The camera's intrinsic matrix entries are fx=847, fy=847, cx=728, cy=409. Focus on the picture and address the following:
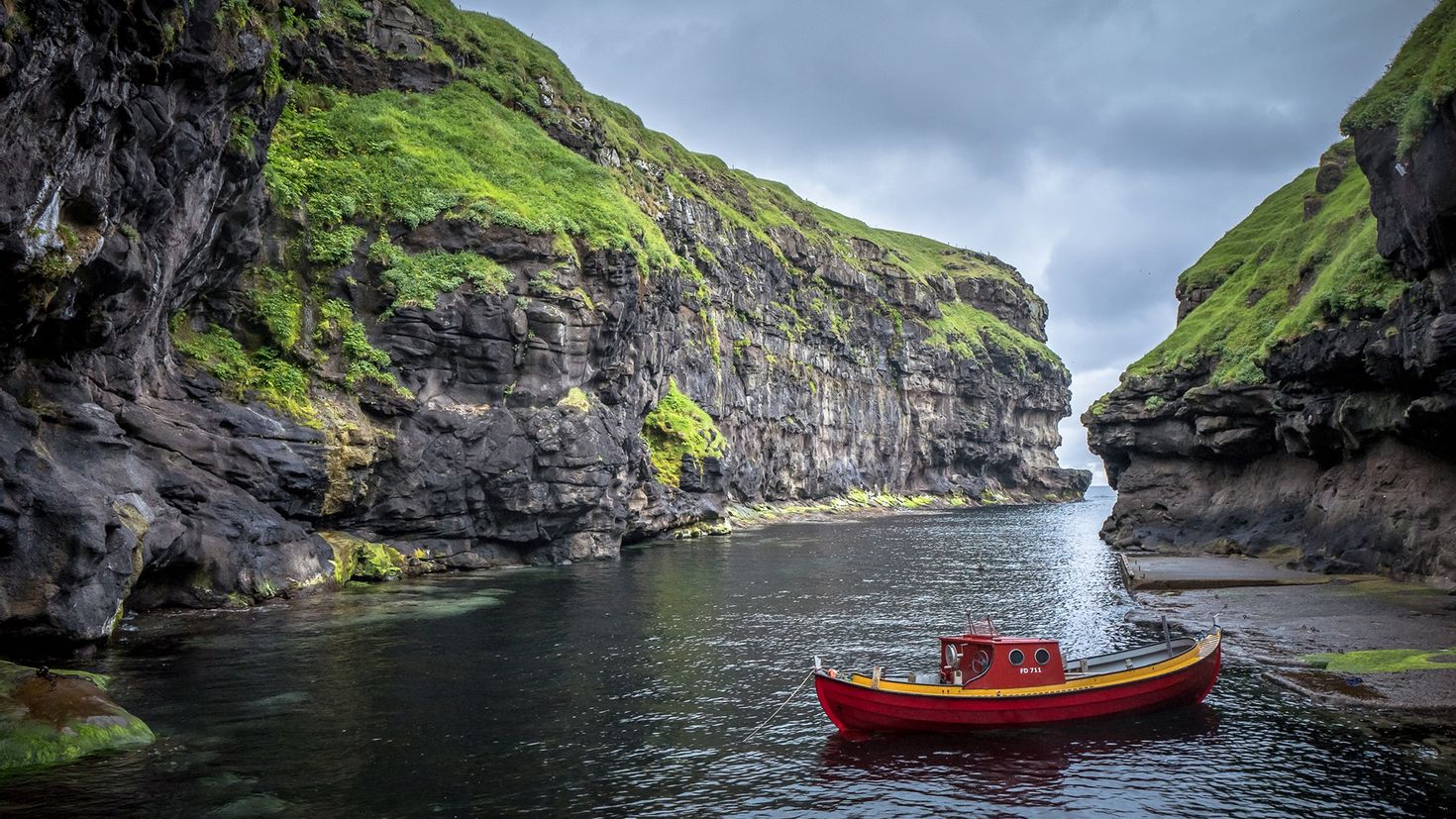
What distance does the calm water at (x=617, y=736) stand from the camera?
19.0 metres

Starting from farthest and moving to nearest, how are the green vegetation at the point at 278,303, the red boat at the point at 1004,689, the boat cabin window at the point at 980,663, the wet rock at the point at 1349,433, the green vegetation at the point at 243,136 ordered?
the green vegetation at the point at 278,303, the green vegetation at the point at 243,136, the wet rock at the point at 1349,433, the boat cabin window at the point at 980,663, the red boat at the point at 1004,689

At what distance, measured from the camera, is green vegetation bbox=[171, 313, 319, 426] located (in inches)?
1929

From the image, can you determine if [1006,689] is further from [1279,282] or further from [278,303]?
[1279,282]

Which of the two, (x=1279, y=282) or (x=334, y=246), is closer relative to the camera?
(x=334, y=246)

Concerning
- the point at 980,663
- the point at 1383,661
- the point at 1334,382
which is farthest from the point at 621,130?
the point at 1383,661

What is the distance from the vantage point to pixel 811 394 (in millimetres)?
154875

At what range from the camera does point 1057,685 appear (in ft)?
81.8

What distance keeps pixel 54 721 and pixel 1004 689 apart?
82.1ft

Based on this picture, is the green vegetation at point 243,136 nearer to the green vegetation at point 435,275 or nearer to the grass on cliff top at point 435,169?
the grass on cliff top at point 435,169

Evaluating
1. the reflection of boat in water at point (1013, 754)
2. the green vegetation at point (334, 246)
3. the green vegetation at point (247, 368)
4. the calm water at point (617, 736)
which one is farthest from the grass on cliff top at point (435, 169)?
the reflection of boat in water at point (1013, 754)

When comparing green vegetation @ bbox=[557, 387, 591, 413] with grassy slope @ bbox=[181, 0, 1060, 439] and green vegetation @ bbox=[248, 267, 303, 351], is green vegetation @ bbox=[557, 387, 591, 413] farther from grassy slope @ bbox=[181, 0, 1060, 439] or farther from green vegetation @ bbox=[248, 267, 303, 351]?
green vegetation @ bbox=[248, 267, 303, 351]

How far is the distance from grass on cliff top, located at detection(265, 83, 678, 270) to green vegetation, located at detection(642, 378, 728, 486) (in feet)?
61.3

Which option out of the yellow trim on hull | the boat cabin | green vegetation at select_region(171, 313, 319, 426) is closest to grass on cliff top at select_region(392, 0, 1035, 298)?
green vegetation at select_region(171, 313, 319, 426)

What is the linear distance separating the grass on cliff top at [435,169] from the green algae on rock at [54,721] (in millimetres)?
42943
